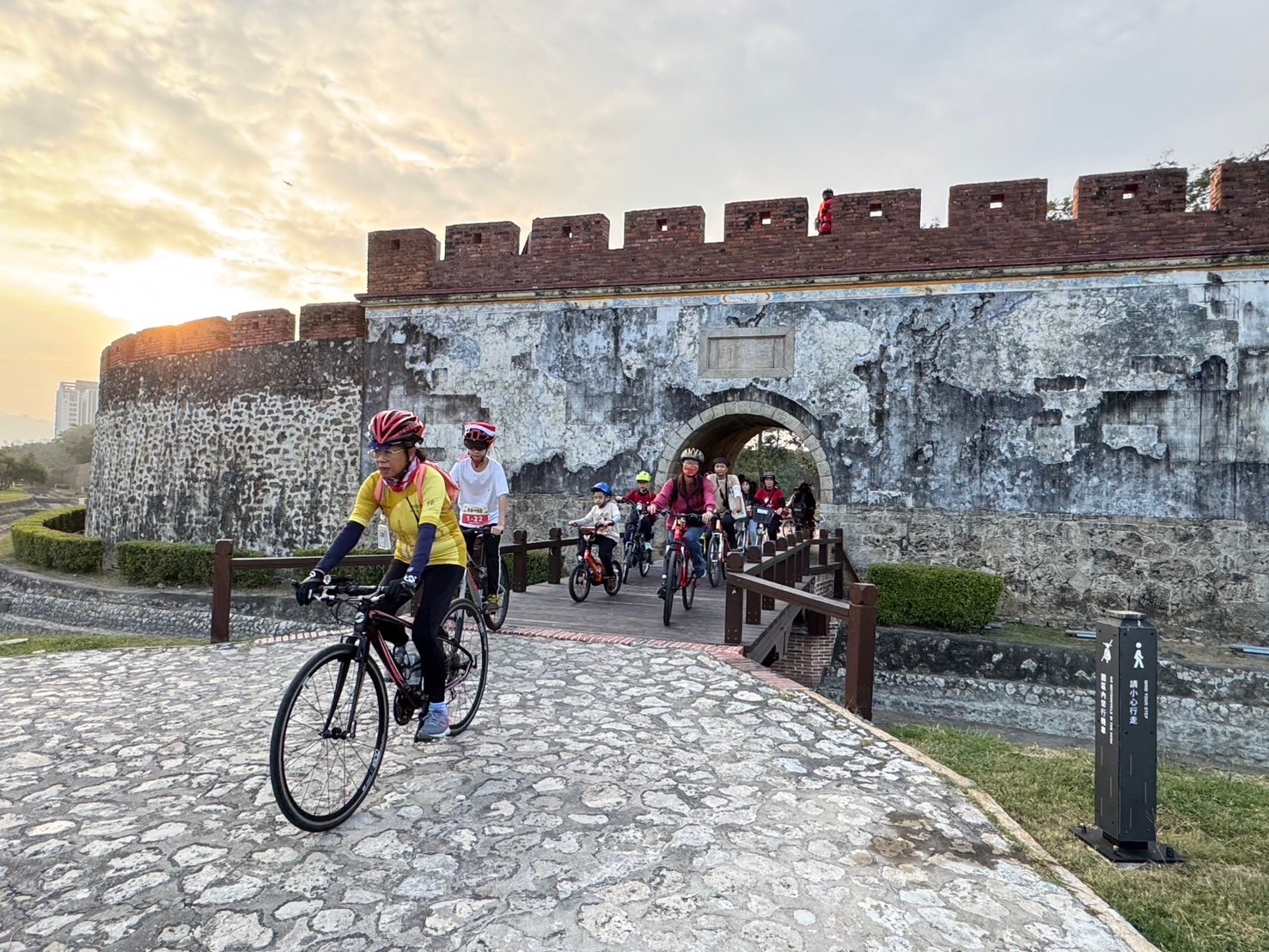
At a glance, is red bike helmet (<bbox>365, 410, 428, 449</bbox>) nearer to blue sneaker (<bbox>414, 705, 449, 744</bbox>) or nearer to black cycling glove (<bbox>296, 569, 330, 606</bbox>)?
black cycling glove (<bbox>296, 569, 330, 606</bbox>)

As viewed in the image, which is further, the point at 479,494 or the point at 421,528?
the point at 479,494

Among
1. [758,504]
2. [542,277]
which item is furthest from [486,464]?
[542,277]

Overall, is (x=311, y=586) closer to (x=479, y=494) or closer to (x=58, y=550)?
(x=479, y=494)

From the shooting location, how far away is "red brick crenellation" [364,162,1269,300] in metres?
10.6

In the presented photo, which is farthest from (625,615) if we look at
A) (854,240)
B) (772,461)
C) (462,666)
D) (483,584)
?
(772,461)

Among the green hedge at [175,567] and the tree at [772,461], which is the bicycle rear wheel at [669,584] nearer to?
the green hedge at [175,567]

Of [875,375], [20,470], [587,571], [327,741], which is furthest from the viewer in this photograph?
[20,470]

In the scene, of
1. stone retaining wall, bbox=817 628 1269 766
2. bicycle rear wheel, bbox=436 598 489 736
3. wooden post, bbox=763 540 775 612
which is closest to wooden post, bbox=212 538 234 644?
bicycle rear wheel, bbox=436 598 489 736

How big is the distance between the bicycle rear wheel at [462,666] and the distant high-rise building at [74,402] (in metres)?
209

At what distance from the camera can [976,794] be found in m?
3.78

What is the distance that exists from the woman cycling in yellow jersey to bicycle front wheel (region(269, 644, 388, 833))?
357 millimetres

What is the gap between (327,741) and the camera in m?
3.12

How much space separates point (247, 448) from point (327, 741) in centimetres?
1307

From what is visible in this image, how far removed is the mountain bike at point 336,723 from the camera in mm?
2910
